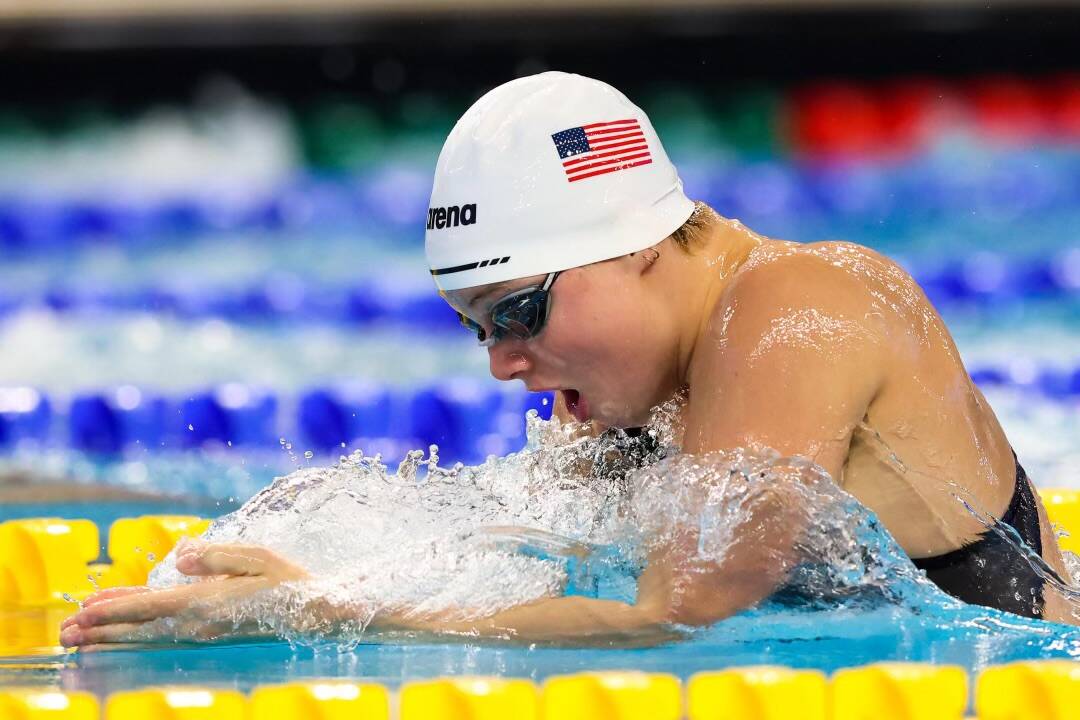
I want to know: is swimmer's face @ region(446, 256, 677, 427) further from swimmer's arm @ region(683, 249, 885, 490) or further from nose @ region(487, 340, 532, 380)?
swimmer's arm @ region(683, 249, 885, 490)

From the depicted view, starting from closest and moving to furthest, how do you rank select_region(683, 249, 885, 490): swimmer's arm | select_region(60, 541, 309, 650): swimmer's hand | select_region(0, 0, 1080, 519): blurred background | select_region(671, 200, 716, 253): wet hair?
select_region(683, 249, 885, 490): swimmer's arm < select_region(60, 541, 309, 650): swimmer's hand < select_region(671, 200, 716, 253): wet hair < select_region(0, 0, 1080, 519): blurred background

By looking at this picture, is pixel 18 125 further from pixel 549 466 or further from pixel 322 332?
pixel 549 466

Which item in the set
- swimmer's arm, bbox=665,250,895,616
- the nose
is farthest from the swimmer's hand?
swimmer's arm, bbox=665,250,895,616

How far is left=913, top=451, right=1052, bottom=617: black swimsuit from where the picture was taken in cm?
203

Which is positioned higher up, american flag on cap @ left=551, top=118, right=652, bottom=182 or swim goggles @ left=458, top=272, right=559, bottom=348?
american flag on cap @ left=551, top=118, right=652, bottom=182

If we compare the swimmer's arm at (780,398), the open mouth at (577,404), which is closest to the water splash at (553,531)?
the swimmer's arm at (780,398)

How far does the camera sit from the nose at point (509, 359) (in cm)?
204

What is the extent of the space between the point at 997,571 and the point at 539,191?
854 millimetres

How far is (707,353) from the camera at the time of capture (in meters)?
1.93

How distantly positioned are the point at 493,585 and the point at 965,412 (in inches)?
28.1

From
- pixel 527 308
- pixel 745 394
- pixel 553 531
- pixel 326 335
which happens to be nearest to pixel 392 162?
pixel 326 335

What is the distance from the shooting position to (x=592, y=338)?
201cm

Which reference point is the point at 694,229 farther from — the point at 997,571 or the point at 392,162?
the point at 392,162

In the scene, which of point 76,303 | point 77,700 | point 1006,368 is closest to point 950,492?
point 77,700
